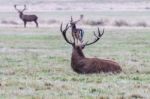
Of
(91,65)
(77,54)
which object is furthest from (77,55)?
(91,65)

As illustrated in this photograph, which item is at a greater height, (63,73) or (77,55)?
(77,55)

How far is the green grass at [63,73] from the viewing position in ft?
42.0

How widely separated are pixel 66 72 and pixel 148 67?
2.76 meters

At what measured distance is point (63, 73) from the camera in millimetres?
16812

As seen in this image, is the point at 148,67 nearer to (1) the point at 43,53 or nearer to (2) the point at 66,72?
(2) the point at 66,72

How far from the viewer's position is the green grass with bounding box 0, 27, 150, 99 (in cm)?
1280

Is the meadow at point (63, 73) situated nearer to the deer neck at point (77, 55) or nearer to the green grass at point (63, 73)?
the green grass at point (63, 73)

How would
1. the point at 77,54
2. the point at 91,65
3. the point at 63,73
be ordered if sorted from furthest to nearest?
the point at 77,54
the point at 63,73
the point at 91,65

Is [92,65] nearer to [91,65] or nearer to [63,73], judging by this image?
[91,65]

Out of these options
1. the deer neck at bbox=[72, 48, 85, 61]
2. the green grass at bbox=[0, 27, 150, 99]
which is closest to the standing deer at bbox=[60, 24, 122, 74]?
the deer neck at bbox=[72, 48, 85, 61]

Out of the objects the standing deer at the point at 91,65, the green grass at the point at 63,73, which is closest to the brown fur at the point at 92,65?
the standing deer at the point at 91,65

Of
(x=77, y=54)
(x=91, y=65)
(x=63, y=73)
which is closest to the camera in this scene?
(x=91, y=65)

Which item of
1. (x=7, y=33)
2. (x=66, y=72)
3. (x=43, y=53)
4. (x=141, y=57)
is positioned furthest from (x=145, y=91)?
(x=7, y=33)

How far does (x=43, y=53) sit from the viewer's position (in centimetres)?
2414
